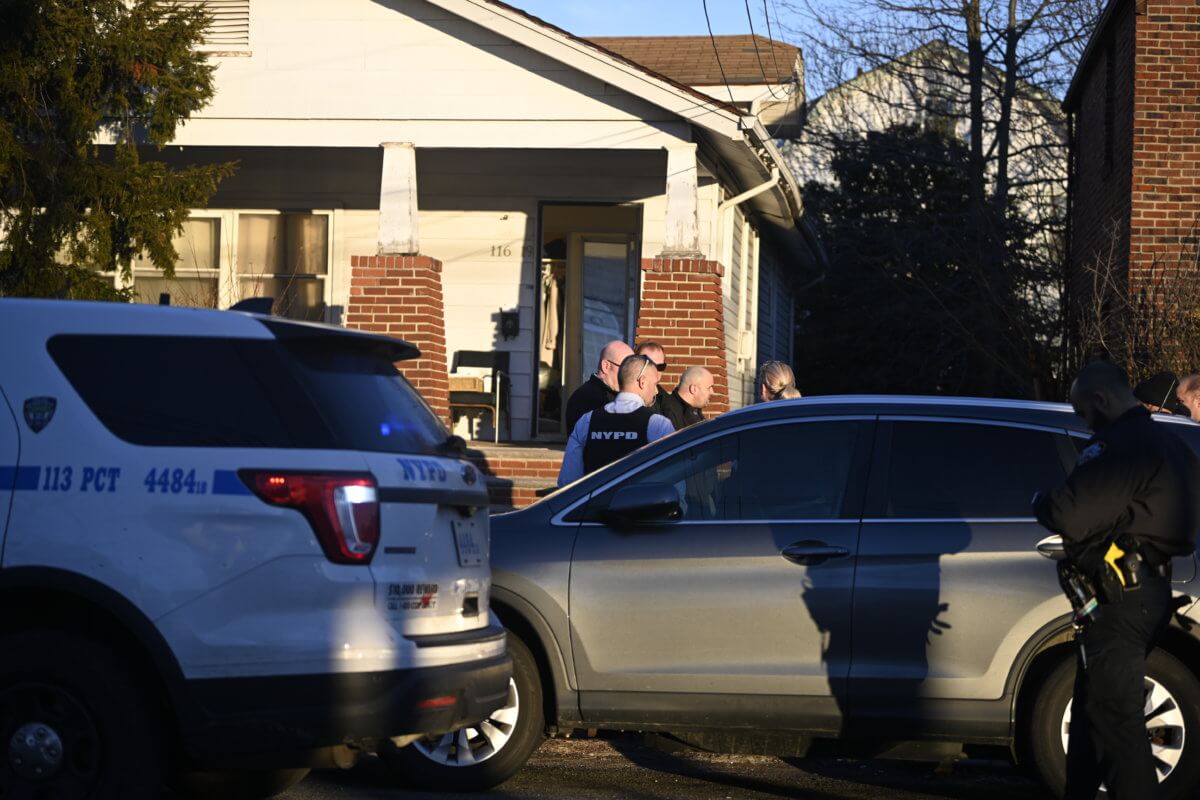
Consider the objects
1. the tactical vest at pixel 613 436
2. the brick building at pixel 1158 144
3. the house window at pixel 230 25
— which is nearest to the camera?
the tactical vest at pixel 613 436

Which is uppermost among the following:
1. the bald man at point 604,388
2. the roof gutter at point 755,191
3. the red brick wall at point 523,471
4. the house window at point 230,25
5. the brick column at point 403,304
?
the house window at point 230,25

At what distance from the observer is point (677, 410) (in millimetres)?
10195

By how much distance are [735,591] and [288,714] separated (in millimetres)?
2245

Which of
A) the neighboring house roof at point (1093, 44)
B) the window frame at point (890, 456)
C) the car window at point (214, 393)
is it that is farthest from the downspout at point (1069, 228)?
the car window at point (214, 393)

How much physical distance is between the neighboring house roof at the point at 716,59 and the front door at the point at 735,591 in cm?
1223

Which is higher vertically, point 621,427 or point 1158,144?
point 1158,144

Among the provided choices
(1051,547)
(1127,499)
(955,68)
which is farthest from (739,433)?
(955,68)

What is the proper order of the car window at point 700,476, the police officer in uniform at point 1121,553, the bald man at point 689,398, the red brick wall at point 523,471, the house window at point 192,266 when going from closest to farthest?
the police officer in uniform at point 1121,553 < the car window at point 700,476 < the bald man at point 689,398 < the red brick wall at point 523,471 < the house window at point 192,266

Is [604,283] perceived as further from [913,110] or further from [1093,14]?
[913,110]

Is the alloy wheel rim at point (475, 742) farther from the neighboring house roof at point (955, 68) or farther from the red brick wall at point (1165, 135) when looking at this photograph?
the neighboring house roof at point (955, 68)

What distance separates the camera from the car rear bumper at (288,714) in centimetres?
496

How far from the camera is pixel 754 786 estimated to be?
23.5 feet

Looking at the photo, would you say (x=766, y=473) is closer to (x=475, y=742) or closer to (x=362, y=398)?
(x=475, y=742)

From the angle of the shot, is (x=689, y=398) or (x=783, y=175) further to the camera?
(x=783, y=175)
